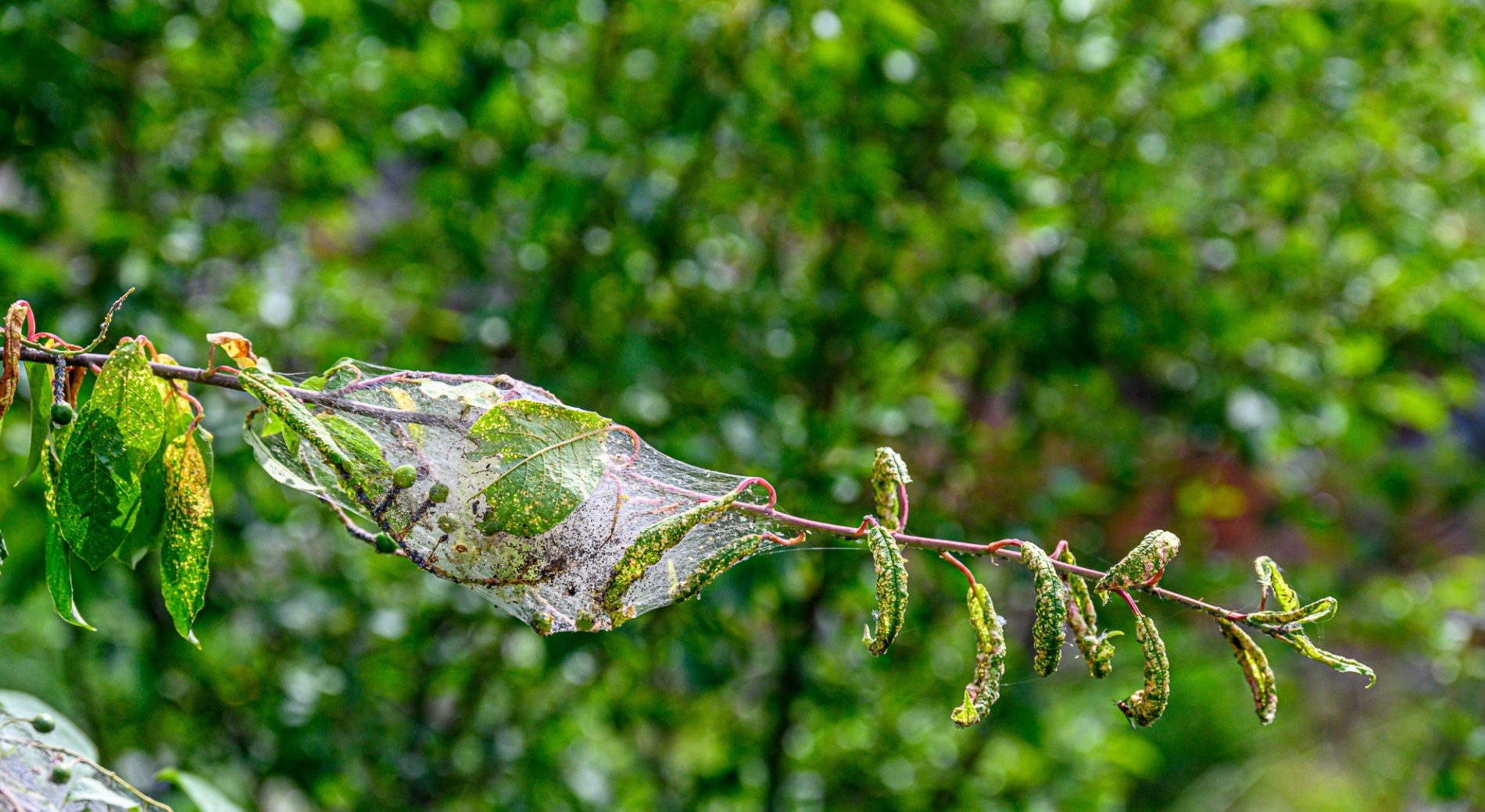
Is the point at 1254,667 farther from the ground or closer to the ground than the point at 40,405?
closer to the ground

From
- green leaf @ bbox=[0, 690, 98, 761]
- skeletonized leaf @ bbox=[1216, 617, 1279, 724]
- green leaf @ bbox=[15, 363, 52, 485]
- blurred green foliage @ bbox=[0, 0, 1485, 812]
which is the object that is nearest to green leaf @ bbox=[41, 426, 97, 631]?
green leaf @ bbox=[15, 363, 52, 485]

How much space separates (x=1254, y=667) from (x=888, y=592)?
25cm

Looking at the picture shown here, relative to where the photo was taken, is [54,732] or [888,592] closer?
[888,592]

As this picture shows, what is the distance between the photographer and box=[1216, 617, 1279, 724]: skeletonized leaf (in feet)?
2.23

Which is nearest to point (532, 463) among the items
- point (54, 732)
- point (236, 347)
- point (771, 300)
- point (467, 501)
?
point (467, 501)

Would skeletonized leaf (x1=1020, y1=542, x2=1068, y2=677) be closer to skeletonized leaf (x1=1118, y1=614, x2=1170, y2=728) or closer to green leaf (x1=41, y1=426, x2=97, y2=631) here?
skeletonized leaf (x1=1118, y1=614, x2=1170, y2=728)

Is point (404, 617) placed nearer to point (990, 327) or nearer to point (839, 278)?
point (839, 278)

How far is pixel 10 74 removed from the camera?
1.78 m

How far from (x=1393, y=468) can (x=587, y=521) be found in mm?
2487

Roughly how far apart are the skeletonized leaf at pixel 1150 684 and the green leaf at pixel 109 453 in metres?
0.65

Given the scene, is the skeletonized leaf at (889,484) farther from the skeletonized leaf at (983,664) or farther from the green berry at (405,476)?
the green berry at (405,476)

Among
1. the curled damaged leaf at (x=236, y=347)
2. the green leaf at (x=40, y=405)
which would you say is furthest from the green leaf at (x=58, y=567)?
the curled damaged leaf at (x=236, y=347)

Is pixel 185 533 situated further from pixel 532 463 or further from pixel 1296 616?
pixel 1296 616

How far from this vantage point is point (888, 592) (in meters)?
0.66
